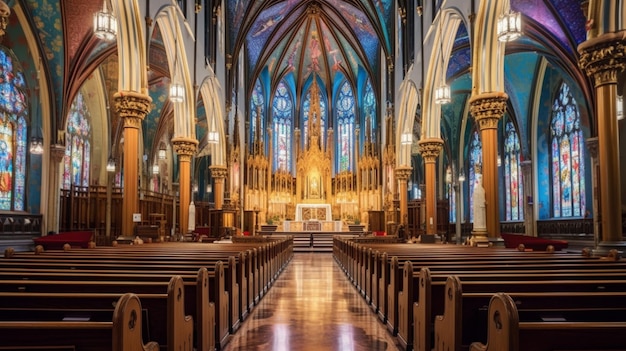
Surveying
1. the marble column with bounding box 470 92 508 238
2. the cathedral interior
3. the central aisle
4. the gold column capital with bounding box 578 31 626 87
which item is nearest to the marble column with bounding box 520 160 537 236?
the cathedral interior

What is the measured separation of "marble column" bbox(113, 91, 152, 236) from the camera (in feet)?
49.2

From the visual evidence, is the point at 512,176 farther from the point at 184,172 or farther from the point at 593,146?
the point at 184,172

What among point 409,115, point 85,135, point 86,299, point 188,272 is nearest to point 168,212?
point 85,135

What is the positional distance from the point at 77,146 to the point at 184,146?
677 cm

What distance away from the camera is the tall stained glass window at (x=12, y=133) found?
1891 centimetres

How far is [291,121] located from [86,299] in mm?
41248

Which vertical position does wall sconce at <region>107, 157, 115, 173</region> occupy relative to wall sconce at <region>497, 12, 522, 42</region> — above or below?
below

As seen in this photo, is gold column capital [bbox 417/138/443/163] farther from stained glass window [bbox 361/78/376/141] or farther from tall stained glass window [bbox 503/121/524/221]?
stained glass window [bbox 361/78/376/141]

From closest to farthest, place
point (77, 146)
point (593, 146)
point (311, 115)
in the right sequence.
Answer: point (593, 146) → point (77, 146) → point (311, 115)

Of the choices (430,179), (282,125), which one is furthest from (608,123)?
(282,125)

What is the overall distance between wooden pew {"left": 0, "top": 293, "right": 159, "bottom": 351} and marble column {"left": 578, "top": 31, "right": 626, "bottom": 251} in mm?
9737

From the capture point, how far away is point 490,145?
1506 cm

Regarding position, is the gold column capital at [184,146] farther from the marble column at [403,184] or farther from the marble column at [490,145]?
the marble column at [490,145]

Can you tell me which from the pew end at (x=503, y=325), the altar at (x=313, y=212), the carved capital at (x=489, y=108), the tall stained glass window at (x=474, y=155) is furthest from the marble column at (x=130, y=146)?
the tall stained glass window at (x=474, y=155)
